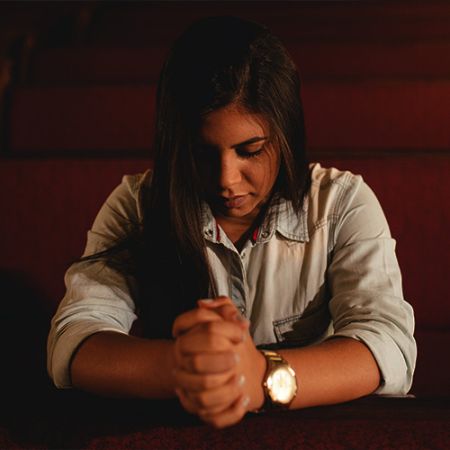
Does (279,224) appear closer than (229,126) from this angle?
No

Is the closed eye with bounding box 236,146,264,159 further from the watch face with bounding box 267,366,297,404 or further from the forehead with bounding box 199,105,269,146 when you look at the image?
the watch face with bounding box 267,366,297,404

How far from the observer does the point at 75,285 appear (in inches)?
23.6

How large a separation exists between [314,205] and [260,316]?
0.43 ft

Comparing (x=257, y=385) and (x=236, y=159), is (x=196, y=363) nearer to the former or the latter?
(x=257, y=385)

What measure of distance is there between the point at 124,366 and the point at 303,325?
0.25 m

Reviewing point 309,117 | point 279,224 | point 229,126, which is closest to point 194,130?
point 229,126

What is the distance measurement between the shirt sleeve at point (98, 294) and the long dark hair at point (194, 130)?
0.03 meters

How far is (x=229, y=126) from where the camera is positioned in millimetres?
537

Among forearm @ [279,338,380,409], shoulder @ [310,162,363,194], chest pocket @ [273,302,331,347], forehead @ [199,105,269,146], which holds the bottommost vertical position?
chest pocket @ [273,302,331,347]

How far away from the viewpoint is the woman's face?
1.77ft

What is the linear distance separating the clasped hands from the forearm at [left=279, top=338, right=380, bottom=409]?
0.16 ft

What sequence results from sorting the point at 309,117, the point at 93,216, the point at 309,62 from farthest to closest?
the point at 309,62
the point at 309,117
the point at 93,216

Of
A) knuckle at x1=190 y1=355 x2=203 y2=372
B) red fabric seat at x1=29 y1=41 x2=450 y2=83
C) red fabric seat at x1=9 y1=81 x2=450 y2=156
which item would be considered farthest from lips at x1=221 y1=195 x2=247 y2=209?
red fabric seat at x1=29 y1=41 x2=450 y2=83

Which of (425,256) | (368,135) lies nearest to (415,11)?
(368,135)
